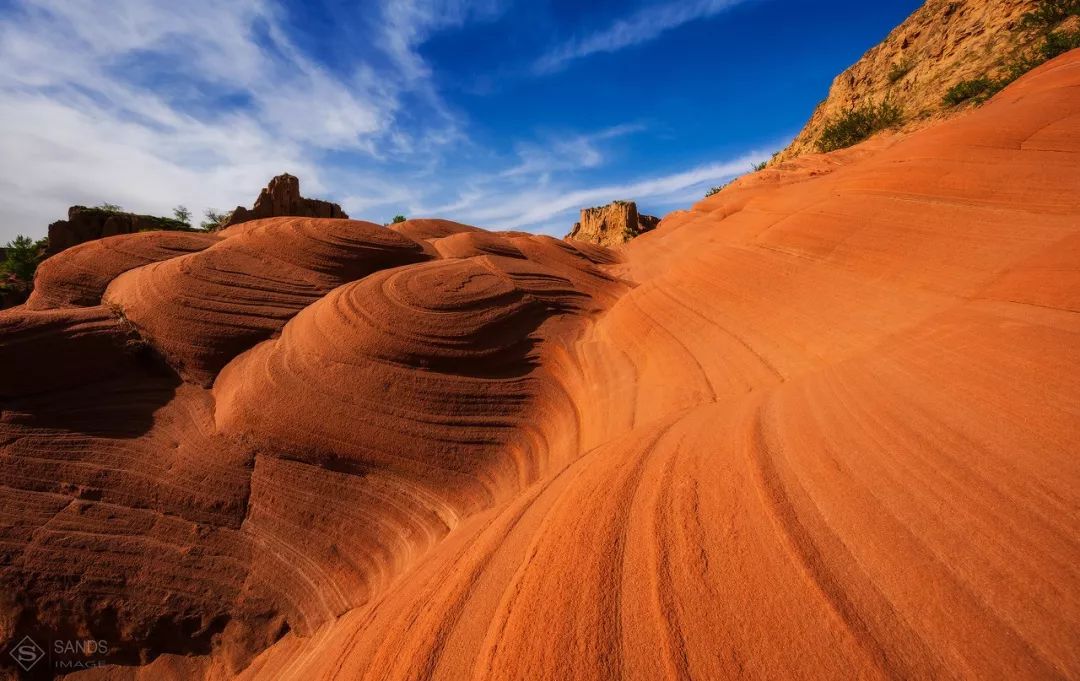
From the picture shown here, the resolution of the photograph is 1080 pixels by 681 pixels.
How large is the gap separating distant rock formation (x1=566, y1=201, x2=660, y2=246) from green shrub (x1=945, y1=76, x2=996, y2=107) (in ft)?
50.6

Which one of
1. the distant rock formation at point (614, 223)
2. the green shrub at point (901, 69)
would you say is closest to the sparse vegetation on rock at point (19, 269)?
the distant rock formation at point (614, 223)

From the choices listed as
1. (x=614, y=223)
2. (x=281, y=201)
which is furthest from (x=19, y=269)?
(x=614, y=223)

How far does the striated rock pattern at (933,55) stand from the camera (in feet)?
51.0

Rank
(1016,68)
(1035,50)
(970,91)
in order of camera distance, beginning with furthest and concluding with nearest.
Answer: (970,91) < (1035,50) < (1016,68)

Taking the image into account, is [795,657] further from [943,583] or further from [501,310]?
[501,310]

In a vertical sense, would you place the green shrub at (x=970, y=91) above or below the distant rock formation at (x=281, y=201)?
below

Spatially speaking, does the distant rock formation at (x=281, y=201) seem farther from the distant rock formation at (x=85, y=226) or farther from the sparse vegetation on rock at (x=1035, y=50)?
the sparse vegetation on rock at (x=1035, y=50)

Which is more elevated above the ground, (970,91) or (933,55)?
(933,55)

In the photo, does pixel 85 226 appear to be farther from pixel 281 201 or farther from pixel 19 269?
pixel 281 201

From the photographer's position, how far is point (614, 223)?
3050 centimetres

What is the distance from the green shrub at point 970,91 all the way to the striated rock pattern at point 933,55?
0.35 metres

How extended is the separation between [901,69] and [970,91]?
6.77m

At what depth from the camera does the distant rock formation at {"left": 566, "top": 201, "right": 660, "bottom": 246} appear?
97.3 ft

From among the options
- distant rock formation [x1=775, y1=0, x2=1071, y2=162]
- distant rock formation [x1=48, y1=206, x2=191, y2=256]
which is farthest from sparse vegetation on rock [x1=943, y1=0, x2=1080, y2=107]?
distant rock formation [x1=48, y1=206, x2=191, y2=256]
